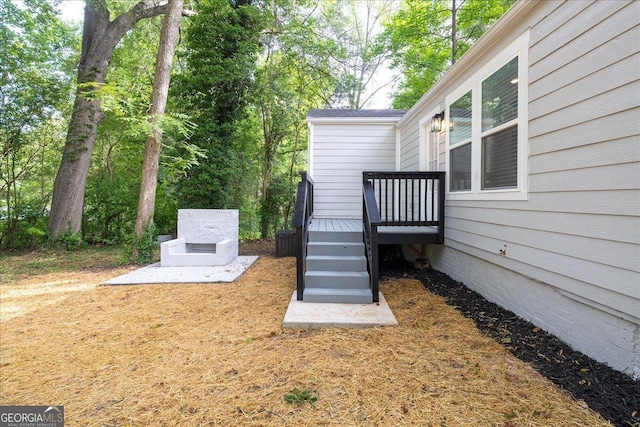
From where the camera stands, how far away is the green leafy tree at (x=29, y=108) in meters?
7.89

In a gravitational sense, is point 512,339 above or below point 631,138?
below

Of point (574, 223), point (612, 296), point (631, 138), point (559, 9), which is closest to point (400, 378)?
point (612, 296)

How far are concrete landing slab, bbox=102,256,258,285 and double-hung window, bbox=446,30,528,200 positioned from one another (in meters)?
3.75

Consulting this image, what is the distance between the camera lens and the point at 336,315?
3.19m

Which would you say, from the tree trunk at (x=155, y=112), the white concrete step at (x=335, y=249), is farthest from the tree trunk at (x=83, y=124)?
the white concrete step at (x=335, y=249)

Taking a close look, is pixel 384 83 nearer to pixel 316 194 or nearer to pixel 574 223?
pixel 316 194

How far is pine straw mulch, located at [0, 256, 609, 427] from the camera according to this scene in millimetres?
1743

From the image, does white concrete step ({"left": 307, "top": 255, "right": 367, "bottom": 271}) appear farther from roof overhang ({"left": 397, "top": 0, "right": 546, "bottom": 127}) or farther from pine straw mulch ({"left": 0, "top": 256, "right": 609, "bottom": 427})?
roof overhang ({"left": 397, "top": 0, "right": 546, "bottom": 127})

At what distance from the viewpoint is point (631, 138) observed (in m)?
1.90

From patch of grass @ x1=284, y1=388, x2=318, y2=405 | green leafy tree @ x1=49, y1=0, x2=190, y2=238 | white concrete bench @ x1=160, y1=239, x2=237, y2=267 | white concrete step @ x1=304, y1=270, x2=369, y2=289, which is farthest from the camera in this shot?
green leafy tree @ x1=49, y1=0, x2=190, y2=238

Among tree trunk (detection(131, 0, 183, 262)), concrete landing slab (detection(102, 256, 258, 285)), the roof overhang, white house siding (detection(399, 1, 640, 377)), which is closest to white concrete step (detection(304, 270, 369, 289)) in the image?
white house siding (detection(399, 1, 640, 377))

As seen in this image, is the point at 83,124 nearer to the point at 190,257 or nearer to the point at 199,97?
the point at 199,97

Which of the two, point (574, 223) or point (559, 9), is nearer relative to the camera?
point (574, 223)

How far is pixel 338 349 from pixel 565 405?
1450 millimetres
